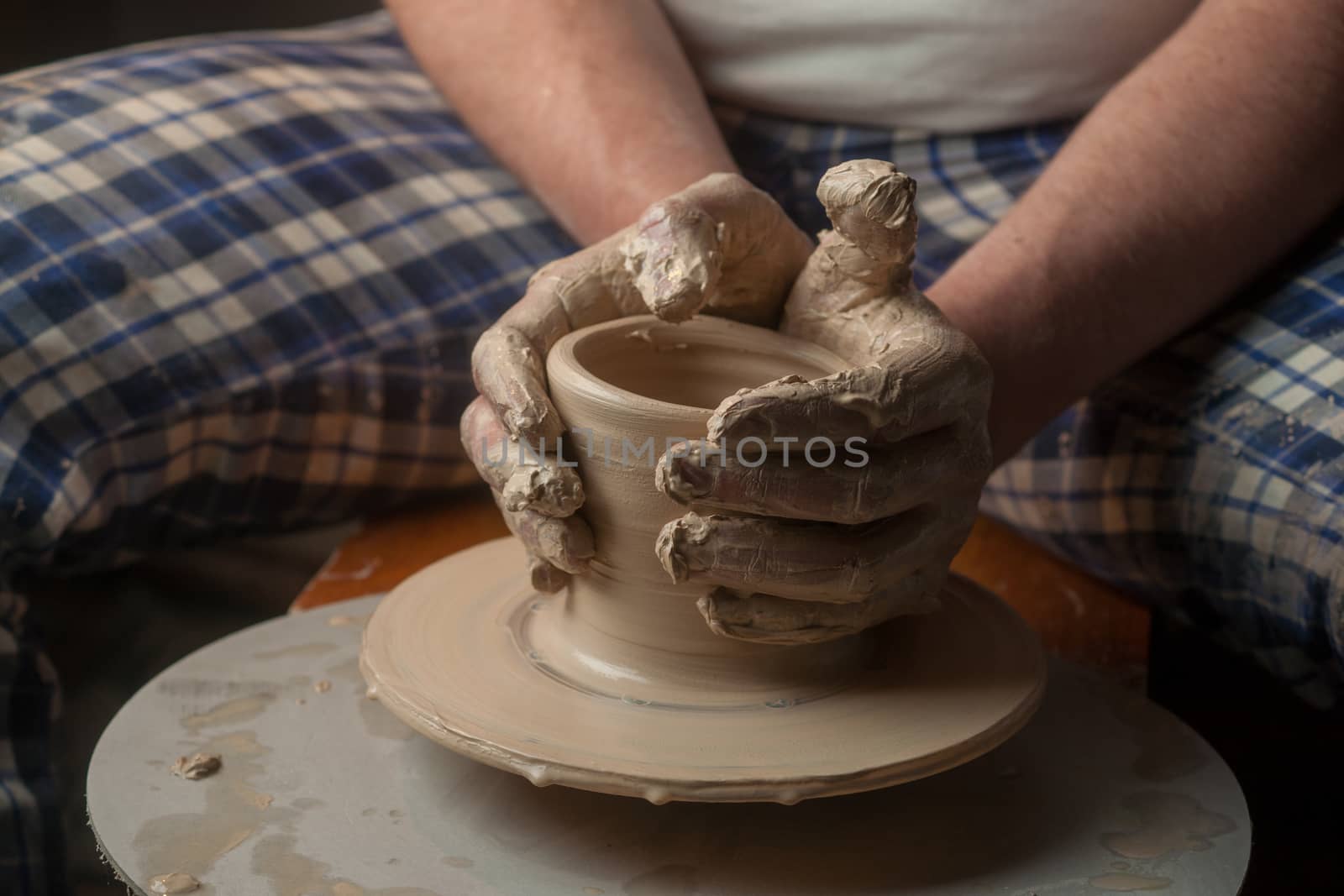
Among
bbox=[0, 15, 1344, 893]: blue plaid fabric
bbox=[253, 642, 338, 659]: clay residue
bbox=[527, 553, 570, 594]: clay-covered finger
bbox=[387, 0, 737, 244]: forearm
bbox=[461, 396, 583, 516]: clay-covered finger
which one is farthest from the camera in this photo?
bbox=[387, 0, 737, 244]: forearm

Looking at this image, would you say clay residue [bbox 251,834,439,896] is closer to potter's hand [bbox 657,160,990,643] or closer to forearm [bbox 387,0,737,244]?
potter's hand [bbox 657,160,990,643]

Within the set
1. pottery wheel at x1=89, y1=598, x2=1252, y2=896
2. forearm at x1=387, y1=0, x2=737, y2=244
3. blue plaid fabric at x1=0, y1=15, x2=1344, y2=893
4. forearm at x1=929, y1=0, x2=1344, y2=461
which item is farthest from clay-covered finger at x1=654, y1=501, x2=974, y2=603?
forearm at x1=387, y1=0, x2=737, y2=244

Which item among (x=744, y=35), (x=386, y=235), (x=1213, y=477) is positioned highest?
(x=744, y=35)

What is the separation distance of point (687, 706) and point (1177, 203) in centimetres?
97

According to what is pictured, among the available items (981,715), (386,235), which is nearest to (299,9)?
(386,235)

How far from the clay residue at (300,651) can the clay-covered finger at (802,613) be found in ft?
1.81

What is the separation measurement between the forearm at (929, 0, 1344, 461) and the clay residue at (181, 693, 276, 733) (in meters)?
0.92

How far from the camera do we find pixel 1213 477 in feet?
5.41

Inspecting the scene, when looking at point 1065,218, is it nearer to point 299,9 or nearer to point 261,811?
point 261,811

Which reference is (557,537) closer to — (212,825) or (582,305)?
(582,305)

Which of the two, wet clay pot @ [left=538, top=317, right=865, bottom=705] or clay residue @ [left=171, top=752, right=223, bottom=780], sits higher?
wet clay pot @ [left=538, top=317, right=865, bottom=705]

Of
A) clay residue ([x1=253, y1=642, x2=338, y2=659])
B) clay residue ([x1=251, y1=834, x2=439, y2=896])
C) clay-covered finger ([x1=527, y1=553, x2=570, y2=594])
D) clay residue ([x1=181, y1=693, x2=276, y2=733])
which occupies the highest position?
clay-covered finger ([x1=527, y1=553, x2=570, y2=594])

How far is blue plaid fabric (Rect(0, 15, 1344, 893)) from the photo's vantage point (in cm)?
161

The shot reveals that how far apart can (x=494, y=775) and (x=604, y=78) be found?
1.08m
